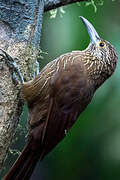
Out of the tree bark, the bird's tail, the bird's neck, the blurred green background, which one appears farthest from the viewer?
the blurred green background

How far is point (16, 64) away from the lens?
3.54 meters

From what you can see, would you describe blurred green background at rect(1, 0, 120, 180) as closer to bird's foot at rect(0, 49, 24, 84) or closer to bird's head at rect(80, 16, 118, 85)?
bird's head at rect(80, 16, 118, 85)

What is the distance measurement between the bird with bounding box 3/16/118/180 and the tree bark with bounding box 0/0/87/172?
19 centimetres

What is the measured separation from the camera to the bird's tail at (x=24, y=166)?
138 inches

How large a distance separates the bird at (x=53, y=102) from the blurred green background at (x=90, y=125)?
0.80 meters

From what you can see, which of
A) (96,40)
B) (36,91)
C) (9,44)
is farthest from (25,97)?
(96,40)

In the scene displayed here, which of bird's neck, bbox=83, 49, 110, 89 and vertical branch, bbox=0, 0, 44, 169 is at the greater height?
vertical branch, bbox=0, 0, 44, 169

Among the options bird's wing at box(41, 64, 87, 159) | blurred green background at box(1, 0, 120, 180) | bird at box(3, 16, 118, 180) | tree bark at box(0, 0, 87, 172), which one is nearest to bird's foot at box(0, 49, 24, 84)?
tree bark at box(0, 0, 87, 172)

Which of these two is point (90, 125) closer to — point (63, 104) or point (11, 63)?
point (63, 104)

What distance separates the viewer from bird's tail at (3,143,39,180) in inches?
138

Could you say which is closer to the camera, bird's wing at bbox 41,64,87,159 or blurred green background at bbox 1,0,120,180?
bird's wing at bbox 41,64,87,159

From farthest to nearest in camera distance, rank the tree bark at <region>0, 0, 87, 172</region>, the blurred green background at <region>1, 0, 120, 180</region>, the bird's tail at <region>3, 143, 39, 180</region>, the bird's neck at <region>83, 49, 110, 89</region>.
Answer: the blurred green background at <region>1, 0, 120, 180</region>, the bird's neck at <region>83, 49, 110, 89</region>, the bird's tail at <region>3, 143, 39, 180</region>, the tree bark at <region>0, 0, 87, 172</region>

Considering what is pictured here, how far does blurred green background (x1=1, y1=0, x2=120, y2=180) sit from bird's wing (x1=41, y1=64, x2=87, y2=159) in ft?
3.34

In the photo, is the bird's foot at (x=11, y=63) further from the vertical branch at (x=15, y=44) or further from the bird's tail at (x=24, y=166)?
the bird's tail at (x=24, y=166)
